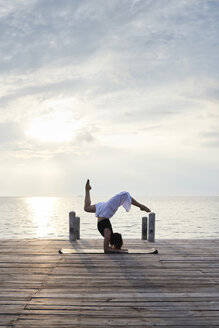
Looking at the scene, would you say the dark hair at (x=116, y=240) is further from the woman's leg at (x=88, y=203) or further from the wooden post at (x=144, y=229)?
the wooden post at (x=144, y=229)

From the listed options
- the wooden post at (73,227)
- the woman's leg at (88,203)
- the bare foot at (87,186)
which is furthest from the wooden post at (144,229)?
the bare foot at (87,186)

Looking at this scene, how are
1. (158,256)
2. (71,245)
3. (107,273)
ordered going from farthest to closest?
(71,245), (158,256), (107,273)

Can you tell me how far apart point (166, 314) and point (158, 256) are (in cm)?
452

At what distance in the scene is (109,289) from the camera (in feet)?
18.9

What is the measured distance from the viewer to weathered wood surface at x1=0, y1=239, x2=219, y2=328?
4.41 metres

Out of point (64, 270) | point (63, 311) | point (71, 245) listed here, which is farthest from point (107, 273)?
point (71, 245)

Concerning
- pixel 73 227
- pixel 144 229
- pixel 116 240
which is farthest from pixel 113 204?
pixel 144 229

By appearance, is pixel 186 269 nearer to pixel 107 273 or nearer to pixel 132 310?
pixel 107 273

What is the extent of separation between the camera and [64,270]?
7219 mm

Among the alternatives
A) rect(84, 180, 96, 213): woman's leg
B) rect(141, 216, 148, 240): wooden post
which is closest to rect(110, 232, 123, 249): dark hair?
rect(84, 180, 96, 213): woman's leg

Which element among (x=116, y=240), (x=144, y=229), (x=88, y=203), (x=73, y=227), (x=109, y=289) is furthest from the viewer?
(x=144, y=229)

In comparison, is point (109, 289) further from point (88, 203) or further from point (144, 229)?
point (144, 229)

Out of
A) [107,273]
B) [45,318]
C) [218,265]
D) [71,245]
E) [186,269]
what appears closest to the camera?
[45,318]

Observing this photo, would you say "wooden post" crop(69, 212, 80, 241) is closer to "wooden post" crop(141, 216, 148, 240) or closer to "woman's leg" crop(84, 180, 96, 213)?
"woman's leg" crop(84, 180, 96, 213)
